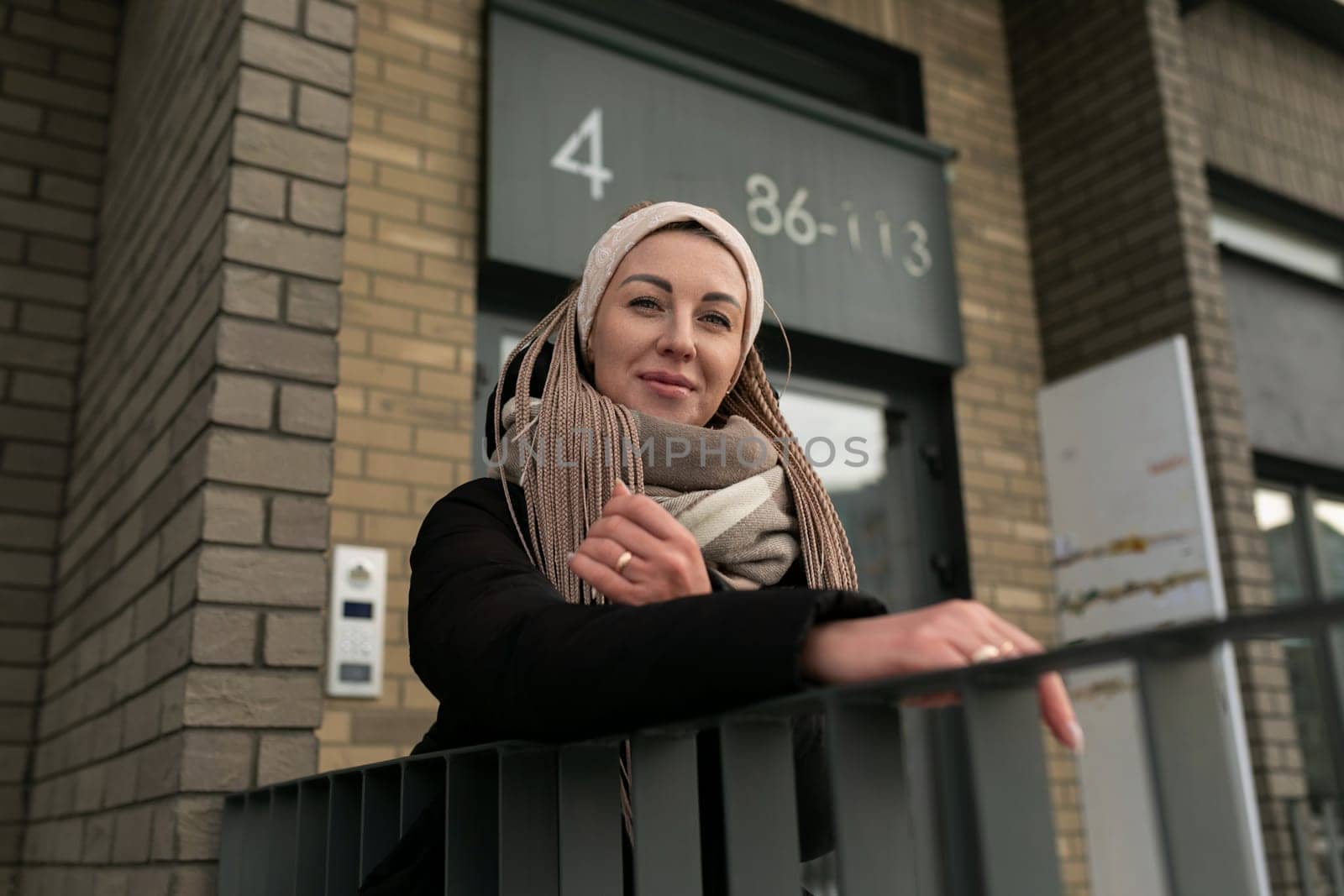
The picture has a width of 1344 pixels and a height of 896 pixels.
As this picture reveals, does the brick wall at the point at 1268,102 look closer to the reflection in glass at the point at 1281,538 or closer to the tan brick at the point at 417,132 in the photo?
the reflection in glass at the point at 1281,538


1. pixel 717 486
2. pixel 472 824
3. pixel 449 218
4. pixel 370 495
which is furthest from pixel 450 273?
pixel 472 824

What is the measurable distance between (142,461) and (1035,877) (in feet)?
6.77

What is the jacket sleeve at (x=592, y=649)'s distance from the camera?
31.3 inches

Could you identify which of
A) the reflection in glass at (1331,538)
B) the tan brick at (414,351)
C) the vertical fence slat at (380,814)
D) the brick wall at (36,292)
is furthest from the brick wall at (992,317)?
the vertical fence slat at (380,814)

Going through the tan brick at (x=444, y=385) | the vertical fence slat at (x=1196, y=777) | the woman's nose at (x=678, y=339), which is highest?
the tan brick at (x=444, y=385)

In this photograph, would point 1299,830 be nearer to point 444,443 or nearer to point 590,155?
point 444,443

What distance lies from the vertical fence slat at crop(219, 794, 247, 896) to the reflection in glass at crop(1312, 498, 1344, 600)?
5.20m

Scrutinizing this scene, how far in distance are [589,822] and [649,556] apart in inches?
9.4

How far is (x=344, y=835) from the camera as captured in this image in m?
1.45

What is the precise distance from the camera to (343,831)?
1.45 metres

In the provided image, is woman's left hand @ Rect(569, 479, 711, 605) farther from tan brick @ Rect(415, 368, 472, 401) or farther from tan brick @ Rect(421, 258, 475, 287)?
tan brick @ Rect(421, 258, 475, 287)

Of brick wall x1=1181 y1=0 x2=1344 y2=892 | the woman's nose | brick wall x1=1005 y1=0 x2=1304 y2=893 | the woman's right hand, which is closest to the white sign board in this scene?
brick wall x1=1005 y1=0 x2=1304 y2=893

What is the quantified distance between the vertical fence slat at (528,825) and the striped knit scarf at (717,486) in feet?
1.09

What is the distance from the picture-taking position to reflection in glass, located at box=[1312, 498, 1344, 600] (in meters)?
5.56
